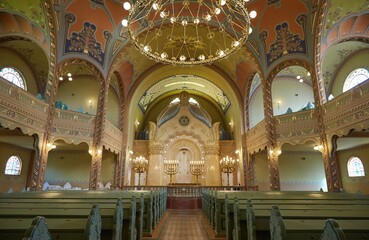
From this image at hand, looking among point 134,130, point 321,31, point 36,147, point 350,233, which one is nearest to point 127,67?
point 134,130

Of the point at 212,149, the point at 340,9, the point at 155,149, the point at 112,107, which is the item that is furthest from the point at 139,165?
the point at 340,9

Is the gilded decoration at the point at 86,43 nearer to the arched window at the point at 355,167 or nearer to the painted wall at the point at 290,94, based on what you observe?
the painted wall at the point at 290,94

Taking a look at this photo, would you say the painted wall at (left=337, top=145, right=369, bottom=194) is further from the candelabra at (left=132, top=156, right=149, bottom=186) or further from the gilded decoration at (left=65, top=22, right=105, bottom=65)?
the gilded decoration at (left=65, top=22, right=105, bottom=65)

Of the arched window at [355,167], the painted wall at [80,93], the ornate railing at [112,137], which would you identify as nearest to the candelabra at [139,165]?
the ornate railing at [112,137]

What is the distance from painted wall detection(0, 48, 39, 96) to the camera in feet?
42.3

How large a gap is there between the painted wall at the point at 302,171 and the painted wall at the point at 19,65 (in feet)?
57.7

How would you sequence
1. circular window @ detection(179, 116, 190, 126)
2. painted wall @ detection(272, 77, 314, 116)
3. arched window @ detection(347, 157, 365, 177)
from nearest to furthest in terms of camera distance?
arched window @ detection(347, 157, 365, 177)
painted wall @ detection(272, 77, 314, 116)
circular window @ detection(179, 116, 190, 126)

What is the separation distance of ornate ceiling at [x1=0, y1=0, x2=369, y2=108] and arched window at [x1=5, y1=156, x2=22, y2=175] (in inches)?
239

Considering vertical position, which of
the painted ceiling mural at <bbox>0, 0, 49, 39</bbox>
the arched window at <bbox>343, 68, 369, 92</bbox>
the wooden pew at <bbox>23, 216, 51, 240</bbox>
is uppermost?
the painted ceiling mural at <bbox>0, 0, 49, 39</bbox>

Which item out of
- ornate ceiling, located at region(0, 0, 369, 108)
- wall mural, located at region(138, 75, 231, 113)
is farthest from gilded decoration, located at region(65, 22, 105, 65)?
wall mural, located at region(138, 75, 231, 113)

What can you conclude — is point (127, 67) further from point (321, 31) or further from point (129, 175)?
point (321, 31)

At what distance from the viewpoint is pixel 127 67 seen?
16.7 meters

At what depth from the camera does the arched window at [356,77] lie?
1326 centimetres

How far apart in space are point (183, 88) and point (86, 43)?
1262 centimetres
